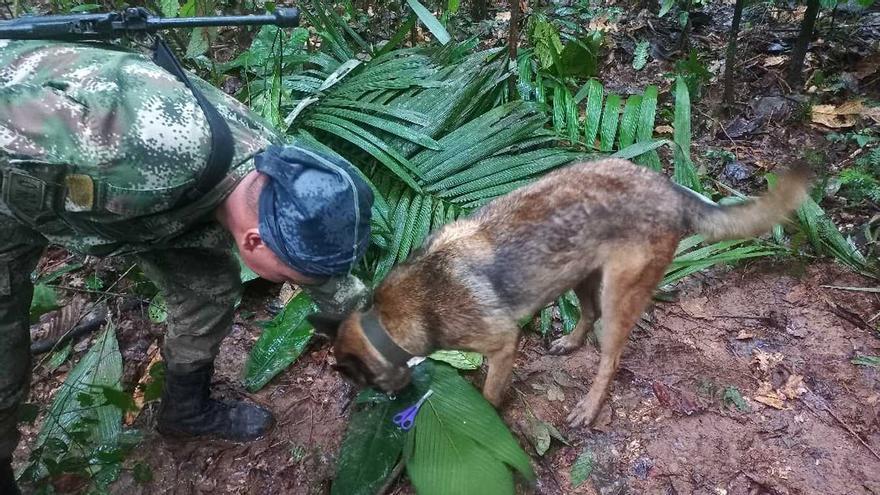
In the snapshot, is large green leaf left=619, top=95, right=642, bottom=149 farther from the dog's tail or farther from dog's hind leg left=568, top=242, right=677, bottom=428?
dog's hind leg left=568, top=242, right=677, bottom=428

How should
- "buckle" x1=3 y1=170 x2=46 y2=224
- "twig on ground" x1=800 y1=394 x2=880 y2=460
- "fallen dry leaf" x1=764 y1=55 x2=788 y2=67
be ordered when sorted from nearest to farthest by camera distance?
1. "buckle" x1=3 y1=170 x2=46 y2=224
2. "twig on ground" x1=800 y1=394 x2=880 y2=460
3. "fallen dry leaf" x1=764 y1=55 x2=788 y2=67

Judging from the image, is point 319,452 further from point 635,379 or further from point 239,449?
point 635,379

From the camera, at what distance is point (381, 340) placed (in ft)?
9.35

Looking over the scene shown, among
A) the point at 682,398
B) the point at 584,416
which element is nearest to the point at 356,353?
the point at 584,416

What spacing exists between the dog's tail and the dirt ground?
0.90 m

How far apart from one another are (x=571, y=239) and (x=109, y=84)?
6.68 feet

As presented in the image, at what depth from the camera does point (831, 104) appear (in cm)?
523

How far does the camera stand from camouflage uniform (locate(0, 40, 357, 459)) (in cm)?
188

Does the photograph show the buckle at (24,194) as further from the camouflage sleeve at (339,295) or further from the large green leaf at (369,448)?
the large green leaf at (369,448)

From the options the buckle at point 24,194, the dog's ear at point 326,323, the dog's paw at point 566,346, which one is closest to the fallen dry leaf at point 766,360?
the dog's paw at point 566,346

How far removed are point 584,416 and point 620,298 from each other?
27.8 inches

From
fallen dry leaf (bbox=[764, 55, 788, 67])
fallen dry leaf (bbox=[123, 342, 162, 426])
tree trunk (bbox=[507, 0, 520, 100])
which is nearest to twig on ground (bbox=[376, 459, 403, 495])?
fallen dry leaf (bbox=[123, 342, 162, 426])

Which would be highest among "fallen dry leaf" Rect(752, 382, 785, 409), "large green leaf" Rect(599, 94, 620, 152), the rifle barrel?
the rifle barrel

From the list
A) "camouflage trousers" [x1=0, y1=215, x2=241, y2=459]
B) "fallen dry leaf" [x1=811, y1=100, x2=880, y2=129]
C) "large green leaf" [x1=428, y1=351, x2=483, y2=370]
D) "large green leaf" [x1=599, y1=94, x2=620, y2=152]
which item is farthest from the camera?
"fallen dry leaf" [x1=811, y1=100, x2=880, y2=129]
